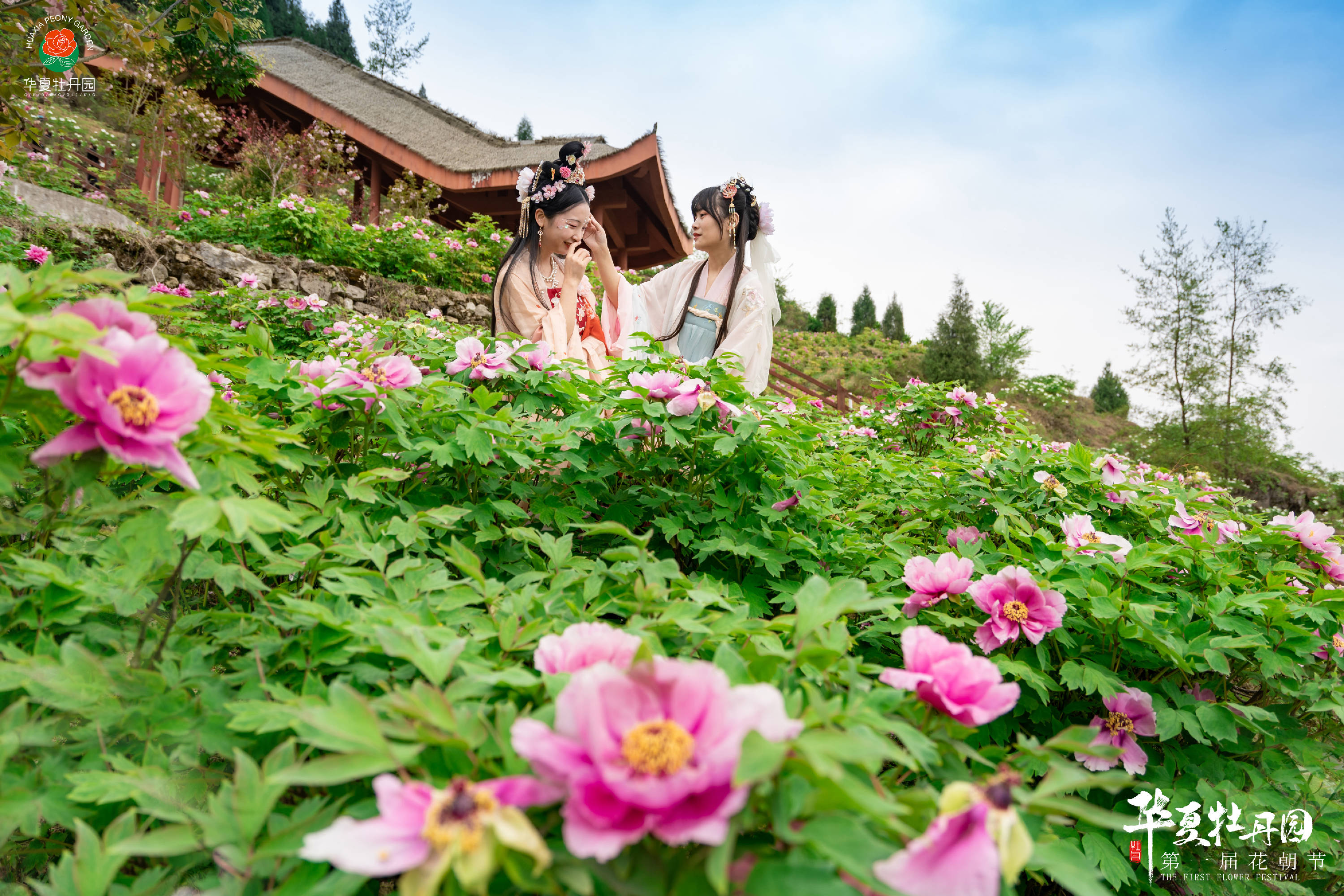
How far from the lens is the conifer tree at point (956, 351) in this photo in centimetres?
2061

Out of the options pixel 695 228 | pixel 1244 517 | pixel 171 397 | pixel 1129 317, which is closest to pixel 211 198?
pixel 695 228

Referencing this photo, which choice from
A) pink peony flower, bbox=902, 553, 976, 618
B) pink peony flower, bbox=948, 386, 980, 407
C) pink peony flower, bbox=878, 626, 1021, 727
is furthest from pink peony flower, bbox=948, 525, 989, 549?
pink peony flower, bbox=948, 386, 980, 407

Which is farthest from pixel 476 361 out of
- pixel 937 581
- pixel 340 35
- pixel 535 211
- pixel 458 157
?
pixel 340 35

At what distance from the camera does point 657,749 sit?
1.74 feet

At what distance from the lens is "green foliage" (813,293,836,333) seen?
33.8 metres

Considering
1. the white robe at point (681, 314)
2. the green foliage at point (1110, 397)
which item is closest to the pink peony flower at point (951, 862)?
the white robe at point (681, 314)

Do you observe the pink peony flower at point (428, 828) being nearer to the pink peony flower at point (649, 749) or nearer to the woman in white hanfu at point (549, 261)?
the pink peony flower at point (649, 749)

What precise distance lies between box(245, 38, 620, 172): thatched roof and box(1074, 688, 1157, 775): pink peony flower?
1028cm

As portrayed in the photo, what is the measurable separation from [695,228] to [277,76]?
40.1ft

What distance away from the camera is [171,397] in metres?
0.71

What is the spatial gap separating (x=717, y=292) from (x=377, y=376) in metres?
2.92

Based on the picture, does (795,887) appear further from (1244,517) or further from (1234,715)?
(1244,517)

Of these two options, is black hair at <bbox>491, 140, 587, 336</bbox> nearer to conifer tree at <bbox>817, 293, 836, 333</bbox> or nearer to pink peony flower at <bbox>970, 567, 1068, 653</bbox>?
pink peony flower at <bbox>970, 567, 1068, 653</bbox>

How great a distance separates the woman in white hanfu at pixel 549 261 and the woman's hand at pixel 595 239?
4 cm
